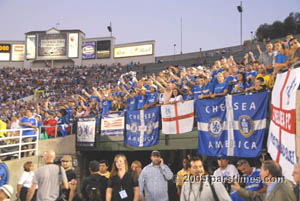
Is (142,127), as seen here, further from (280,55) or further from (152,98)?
(280,55)

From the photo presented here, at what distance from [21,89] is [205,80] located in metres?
35.0

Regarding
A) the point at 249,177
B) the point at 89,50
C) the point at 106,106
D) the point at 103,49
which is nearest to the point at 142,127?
the point at 106,106

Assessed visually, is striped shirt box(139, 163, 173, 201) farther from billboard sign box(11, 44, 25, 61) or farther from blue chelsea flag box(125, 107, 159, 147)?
billboard sign box(11, 44, 25, 61)

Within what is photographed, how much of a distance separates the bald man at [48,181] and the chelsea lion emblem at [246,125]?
4.00 metres

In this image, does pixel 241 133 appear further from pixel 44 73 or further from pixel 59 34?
pixel 59 34

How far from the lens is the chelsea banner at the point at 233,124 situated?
7184 mm

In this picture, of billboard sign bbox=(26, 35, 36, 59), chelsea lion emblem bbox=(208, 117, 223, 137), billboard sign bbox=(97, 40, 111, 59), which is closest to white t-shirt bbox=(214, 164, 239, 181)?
chelsea lion emblem bbox=(208, 117, 223, 137)

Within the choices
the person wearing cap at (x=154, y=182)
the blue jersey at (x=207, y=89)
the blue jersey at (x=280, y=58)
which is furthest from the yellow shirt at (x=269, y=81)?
the person wearing cap at (x=154, y=182)

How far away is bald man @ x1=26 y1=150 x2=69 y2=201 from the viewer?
5.53 metres

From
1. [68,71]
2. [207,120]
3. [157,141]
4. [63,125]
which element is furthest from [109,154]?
[68,71]

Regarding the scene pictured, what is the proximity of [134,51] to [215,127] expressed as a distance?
41237 millimetres

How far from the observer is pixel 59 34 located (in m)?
50.0

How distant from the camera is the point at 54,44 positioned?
164ft

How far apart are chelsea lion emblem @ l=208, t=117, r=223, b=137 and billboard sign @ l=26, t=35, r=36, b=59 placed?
47003 mm
